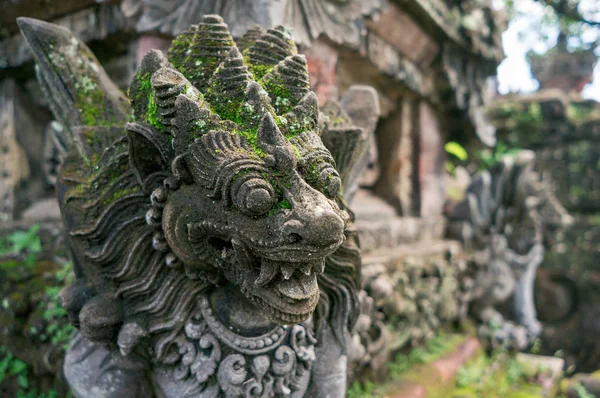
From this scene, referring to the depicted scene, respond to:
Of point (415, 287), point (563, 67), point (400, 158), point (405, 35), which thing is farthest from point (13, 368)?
point (563, 67)

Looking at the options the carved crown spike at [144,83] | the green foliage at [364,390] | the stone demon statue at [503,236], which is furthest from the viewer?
the stone demon statue at [503,236]

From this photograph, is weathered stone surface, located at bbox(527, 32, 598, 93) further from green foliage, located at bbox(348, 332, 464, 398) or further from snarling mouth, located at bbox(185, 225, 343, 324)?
snarling mouth, located at bbox(185, 225, 343, 324)

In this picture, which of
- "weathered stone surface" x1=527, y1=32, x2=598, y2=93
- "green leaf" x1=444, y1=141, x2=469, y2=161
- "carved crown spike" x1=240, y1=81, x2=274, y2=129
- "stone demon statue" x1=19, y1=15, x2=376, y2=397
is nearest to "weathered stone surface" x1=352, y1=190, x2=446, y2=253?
"green leaf" x1=444, y1=141, x2=469, y2=161

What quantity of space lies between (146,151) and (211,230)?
14.9 inches

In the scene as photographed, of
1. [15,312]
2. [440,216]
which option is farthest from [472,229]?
[15,312]

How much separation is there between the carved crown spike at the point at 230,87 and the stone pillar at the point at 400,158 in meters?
2.87

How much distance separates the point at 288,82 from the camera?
4.87ft

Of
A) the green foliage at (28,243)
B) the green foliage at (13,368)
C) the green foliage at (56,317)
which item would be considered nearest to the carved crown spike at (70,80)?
the green foliage at (56,317)

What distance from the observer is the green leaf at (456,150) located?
4.96 metres

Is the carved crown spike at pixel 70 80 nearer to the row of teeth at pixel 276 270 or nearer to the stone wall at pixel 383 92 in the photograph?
the stone wall at pixel 383 92

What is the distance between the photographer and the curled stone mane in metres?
1.32

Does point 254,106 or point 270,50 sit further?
point 270,50

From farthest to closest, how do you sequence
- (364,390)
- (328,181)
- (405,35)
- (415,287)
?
(405,35) → (415,287) → (364,390) → (328,181)

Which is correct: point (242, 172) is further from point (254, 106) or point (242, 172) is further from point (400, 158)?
point (400, 158)
